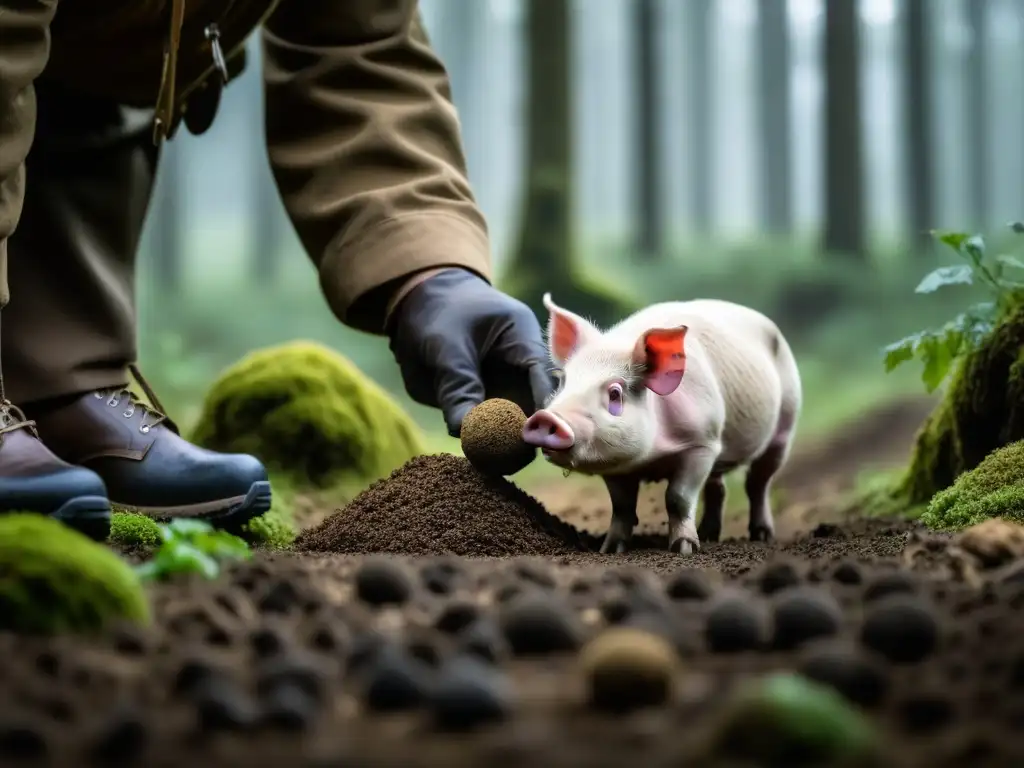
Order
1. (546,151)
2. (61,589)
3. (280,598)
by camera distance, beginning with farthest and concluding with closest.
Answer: (546,151), (280,598), (61,589)

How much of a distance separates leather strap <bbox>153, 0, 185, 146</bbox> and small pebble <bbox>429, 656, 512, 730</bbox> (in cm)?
272

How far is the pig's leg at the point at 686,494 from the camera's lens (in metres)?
3.57

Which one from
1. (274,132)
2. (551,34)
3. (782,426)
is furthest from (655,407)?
(551,34)

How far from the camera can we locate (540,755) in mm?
1241

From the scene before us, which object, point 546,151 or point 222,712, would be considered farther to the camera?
point 546,151

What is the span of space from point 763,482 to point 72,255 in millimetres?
2573

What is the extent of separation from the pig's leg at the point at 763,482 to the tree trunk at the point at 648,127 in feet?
32.7

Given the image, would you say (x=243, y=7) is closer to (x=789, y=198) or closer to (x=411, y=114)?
(x=411, y=114)

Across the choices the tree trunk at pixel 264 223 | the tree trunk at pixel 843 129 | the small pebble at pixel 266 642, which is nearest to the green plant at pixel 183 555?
the small pebble at pixel 266 642

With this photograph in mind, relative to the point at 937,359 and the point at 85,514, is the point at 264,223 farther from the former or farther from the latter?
Answer: the point at 85,514

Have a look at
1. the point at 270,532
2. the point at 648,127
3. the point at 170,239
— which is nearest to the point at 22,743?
the point at 270,532

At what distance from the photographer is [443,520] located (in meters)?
3.44

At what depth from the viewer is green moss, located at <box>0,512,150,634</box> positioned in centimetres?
179

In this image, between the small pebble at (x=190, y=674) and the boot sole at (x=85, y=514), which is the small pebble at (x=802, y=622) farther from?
the boot sole at (x=85, y=514)
